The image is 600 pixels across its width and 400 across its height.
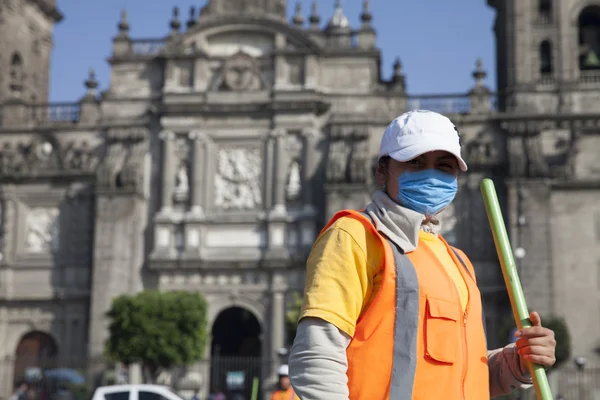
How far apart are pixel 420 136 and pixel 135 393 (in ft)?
41.4

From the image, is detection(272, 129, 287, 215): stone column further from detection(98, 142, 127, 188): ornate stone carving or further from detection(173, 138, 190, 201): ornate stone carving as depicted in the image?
detection(98, 142, 127, 188): ornate stone carving

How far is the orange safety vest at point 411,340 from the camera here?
2.88 m

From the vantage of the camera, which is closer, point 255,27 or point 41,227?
point 255,27

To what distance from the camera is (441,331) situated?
2975 mm

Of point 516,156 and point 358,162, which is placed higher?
point 516,156

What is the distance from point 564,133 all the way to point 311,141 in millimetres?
8215

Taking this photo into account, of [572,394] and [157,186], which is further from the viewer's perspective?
[157,186]

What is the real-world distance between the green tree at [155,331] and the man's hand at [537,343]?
24.4 m

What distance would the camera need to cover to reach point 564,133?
30719 millimetres

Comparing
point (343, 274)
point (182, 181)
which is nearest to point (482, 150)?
point (182, 181)

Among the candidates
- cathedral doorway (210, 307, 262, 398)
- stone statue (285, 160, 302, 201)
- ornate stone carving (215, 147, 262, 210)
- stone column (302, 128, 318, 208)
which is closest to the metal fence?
cathedral doorway (210, 307, 262, 398)

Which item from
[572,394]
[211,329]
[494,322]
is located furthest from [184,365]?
[572,394]

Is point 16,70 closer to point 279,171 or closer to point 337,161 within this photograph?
point 279,171

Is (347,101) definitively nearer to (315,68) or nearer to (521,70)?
(315,68)
